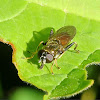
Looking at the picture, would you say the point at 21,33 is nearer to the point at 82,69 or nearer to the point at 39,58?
the point at 39,58

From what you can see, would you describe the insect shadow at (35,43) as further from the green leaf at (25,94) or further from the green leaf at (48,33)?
the green leaf at (25,94)

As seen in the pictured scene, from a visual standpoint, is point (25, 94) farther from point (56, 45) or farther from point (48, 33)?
point (48, 33)

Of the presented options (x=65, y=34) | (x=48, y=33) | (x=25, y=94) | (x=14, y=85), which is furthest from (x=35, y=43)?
(x=25, y=94)

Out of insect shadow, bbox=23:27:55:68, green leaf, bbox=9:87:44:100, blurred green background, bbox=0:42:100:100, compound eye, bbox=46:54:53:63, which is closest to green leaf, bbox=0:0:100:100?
insect shadow, bbox=23:27:55:68

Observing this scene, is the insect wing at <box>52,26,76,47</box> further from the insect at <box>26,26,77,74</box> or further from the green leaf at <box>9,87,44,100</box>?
the green leaf at <box>9,87,44,100</box>

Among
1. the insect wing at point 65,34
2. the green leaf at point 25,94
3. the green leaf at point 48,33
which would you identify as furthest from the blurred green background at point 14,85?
the green leaf at point 48,33
